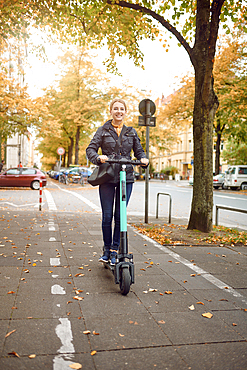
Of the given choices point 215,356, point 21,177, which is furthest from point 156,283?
point 21,177

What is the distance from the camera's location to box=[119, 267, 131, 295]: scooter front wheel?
12.8 feet

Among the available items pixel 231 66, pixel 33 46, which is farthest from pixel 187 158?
pixel 33 46

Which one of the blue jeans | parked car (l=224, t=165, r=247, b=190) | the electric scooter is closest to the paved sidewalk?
the electric scooter

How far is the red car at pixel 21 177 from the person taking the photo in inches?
934

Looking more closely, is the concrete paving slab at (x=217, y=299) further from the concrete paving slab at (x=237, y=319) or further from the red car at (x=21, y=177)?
the red car at (x=21, y=177)

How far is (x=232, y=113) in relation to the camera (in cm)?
2364

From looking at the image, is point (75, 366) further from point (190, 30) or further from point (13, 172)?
point (13, 172)

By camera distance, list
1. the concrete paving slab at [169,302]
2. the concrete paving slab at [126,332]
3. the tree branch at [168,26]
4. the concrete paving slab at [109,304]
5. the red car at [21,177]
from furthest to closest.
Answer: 1. the red car at [21,177]
2. the tree branch at [168,26]
3. the concrete paving slab at [169,302]
4. the concrete paving slab at [109,304]
5. the concrete paving slab at [126,332]

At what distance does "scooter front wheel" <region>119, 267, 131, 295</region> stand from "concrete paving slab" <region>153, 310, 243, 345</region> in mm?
507

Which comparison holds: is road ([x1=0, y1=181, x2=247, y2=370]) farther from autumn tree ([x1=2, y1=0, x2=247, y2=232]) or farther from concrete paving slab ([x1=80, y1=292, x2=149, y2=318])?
autumn tree ([x1=2, y1=0, x2=247, y2=232])

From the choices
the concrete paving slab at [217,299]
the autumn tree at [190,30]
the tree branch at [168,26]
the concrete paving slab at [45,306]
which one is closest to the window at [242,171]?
the autumn tree at [190,30]

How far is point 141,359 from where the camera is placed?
2652 mm

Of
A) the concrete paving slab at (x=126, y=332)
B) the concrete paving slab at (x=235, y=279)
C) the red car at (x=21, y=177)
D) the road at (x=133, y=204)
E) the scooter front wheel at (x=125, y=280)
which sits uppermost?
the red car at (x=21, y=177)

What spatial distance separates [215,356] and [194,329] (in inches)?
17.8
